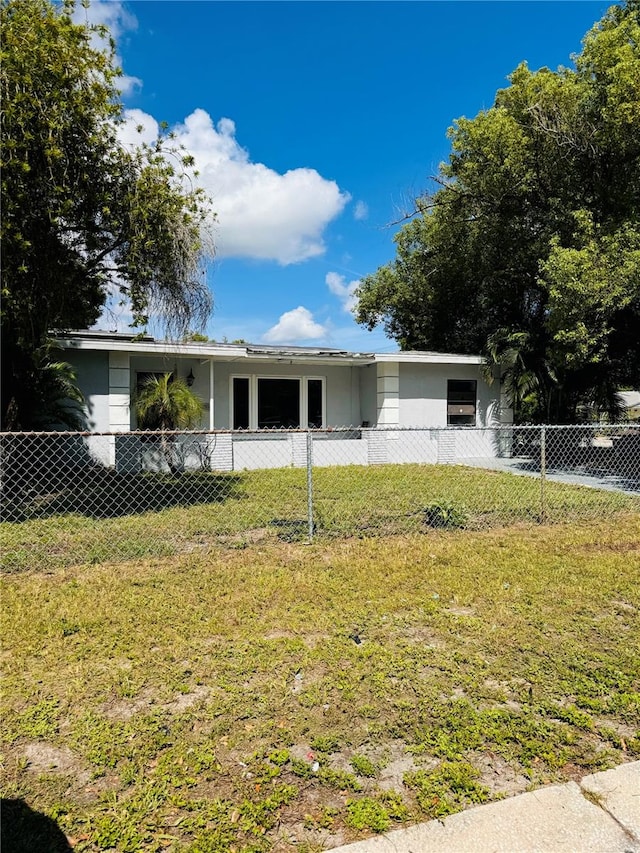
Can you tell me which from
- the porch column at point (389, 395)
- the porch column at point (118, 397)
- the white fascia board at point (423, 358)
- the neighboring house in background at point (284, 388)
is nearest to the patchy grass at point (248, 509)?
the porch column at point (118, 397)

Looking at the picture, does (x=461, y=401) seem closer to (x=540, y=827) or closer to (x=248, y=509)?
(x=248, y=509)

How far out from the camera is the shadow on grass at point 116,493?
7.51 metres

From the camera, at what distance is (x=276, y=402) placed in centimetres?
1384

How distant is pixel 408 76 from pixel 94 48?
7010 millimetres

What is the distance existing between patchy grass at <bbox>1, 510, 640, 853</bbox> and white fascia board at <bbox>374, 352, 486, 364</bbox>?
8682 millimetres

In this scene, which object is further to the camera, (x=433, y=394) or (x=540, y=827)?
(x=433, y=394)

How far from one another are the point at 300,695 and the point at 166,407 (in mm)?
8855

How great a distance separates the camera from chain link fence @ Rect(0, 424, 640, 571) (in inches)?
237

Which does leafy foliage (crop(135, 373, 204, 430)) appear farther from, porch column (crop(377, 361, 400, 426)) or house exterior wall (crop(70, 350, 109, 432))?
porch column (crop(377, 361, 400, 426))

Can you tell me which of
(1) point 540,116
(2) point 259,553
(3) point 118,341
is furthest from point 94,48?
(1) point 540,116

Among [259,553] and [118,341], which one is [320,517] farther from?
[118,341]

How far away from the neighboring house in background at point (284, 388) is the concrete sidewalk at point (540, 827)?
9211 mm

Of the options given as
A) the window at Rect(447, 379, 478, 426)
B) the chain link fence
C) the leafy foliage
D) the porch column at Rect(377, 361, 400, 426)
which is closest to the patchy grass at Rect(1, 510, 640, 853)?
the chain link fence

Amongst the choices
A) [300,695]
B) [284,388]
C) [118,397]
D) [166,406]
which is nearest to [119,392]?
[118,397]
